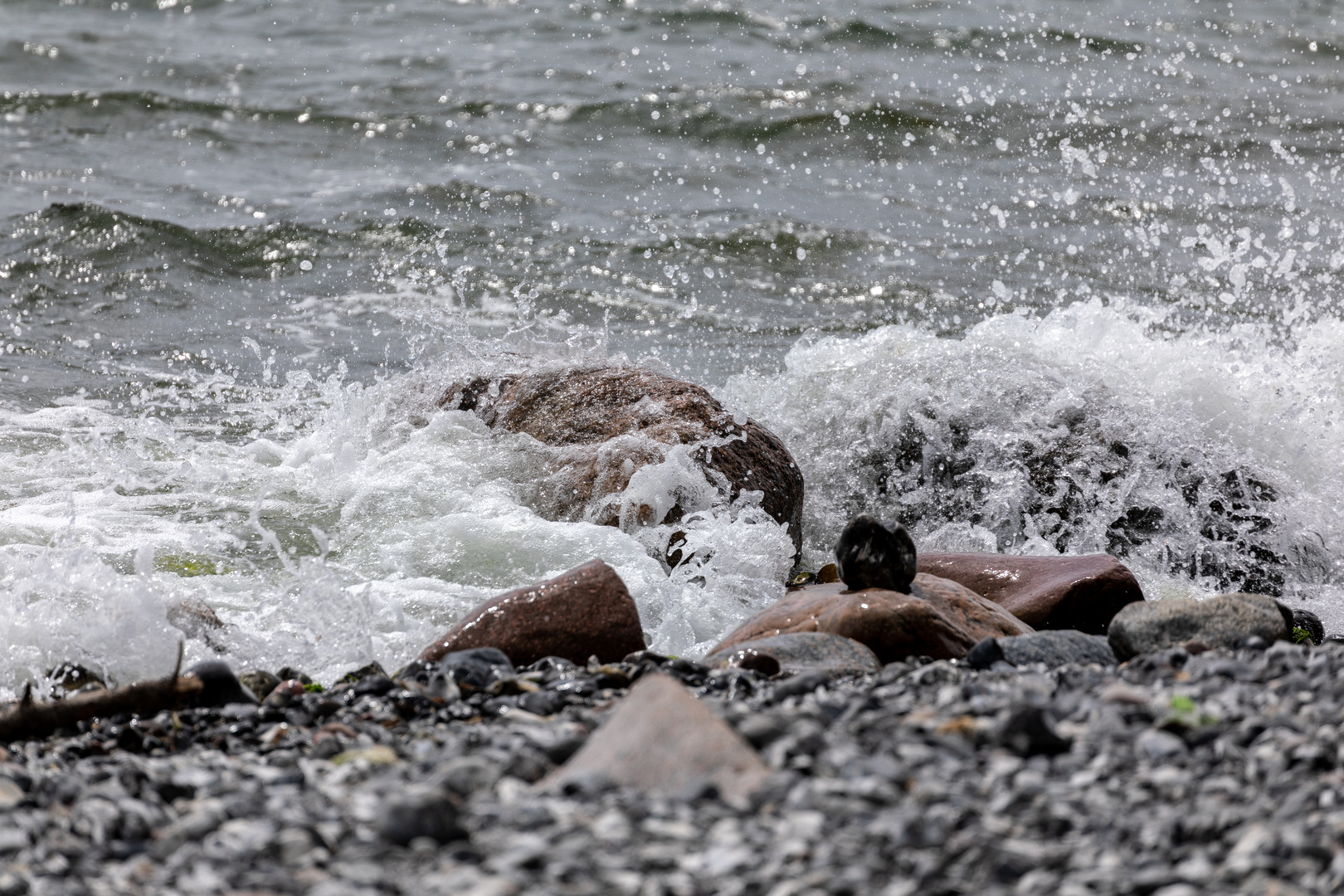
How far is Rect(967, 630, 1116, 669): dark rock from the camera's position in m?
3.07

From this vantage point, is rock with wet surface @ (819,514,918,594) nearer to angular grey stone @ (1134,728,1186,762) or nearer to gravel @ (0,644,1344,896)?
gravel @ (0,644,1344,896)

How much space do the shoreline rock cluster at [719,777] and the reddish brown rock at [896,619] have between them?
0.63 feet

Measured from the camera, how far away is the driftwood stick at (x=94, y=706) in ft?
8.96

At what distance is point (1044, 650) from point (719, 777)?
4.95 feet

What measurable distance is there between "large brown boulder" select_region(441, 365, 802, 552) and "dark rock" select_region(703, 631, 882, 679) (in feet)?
4.55

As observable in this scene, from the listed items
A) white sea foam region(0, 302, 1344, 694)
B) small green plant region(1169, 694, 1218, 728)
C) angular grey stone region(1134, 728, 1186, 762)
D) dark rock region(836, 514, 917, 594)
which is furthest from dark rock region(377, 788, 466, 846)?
dark rock region(836, 514, 917, 594)

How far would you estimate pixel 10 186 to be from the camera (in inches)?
378

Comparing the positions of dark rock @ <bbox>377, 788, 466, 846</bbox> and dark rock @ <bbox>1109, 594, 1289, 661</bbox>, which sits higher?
dark rock @ <bbox>377, 788, 466, 846</bbox>

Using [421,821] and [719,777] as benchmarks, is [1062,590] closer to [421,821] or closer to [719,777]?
[719,777]

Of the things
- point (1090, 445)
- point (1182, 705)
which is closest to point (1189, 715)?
point (1182, 705)

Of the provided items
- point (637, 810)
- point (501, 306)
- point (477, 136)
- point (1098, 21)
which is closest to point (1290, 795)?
point (637, 810)

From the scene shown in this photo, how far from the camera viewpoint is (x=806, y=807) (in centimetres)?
186

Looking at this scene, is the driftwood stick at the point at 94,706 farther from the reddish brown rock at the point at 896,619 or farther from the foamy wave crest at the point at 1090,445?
the foamy wave crest at the point at 1090,445

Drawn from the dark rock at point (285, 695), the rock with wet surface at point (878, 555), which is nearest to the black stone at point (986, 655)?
the rock with wet surface at point (878, 555)
